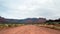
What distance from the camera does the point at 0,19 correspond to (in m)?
122
